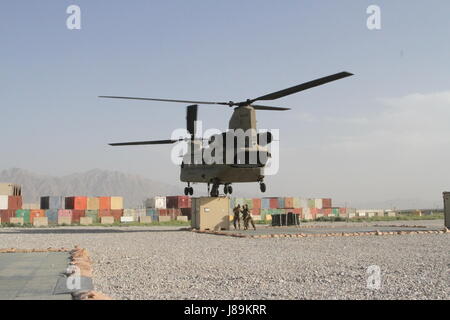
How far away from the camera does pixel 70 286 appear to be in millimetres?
8977

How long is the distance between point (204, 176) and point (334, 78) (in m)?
13.4

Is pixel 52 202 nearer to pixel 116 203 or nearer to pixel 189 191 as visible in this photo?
pixel 116 203

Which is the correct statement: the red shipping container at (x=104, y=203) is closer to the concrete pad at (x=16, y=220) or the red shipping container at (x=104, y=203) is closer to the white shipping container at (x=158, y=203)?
the white shipping container at (x=158, y=203)

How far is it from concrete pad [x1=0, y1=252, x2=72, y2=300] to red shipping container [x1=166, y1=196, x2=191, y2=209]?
71603 mm

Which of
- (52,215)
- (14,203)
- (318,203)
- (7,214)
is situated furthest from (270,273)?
(318,203)

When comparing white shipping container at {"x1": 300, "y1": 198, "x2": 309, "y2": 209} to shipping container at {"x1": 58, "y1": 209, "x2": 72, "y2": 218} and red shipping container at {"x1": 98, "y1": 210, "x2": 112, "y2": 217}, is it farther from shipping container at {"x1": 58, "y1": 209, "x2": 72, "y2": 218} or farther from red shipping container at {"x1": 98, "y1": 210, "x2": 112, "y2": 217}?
shipping container at {"x1": 58, "y1": 209, "x2": 72, "y2": 218}

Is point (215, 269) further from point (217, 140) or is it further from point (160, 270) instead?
point (217, 140)

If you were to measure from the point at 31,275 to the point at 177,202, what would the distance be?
255 feet

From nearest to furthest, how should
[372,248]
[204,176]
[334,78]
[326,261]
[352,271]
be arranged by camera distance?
[352,271], [326,261], [372,248], [334,78], [204,176]

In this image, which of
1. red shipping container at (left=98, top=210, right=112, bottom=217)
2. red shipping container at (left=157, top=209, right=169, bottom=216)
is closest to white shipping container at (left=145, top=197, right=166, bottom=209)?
red shipping container at (left=157, top=209, right=169, bottom=216)

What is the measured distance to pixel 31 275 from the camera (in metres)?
10.7

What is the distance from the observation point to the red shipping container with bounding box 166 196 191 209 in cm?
8738

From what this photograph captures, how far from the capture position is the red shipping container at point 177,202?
287 ft
